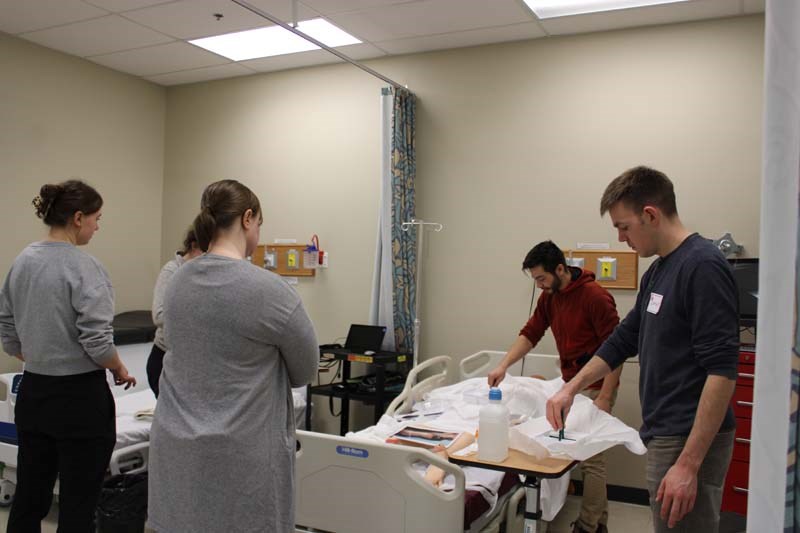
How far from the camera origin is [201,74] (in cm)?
525

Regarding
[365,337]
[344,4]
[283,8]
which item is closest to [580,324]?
[365,337]

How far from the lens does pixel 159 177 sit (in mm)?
5652

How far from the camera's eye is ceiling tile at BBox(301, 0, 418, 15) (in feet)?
12.0

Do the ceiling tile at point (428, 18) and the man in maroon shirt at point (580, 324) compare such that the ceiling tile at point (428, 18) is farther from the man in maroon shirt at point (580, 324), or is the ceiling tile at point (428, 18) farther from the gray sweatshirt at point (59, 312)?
the gray sweatshirt at point (59, 312)

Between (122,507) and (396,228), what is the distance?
89.9 inches

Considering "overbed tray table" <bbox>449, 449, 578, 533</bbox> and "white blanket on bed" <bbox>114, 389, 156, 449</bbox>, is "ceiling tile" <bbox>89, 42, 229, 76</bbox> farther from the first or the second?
"overbed tray table" <bbox>449, 449, 578, 533</bbox>

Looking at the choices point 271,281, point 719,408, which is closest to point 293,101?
point 271,281

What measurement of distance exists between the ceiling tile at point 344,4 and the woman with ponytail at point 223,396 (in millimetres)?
2498

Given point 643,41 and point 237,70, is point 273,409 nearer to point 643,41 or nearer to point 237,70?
point 643,41

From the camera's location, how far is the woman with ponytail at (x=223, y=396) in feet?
5.17

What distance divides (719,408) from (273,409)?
1067 millimetres

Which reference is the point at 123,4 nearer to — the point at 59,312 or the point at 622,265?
the point at 59,312

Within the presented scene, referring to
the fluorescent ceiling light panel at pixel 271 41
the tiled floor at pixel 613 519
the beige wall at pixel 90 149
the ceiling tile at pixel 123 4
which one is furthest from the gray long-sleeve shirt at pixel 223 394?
the beige wall at pixel 90 149

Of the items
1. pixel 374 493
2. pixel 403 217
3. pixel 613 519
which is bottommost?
pixel 613 519
